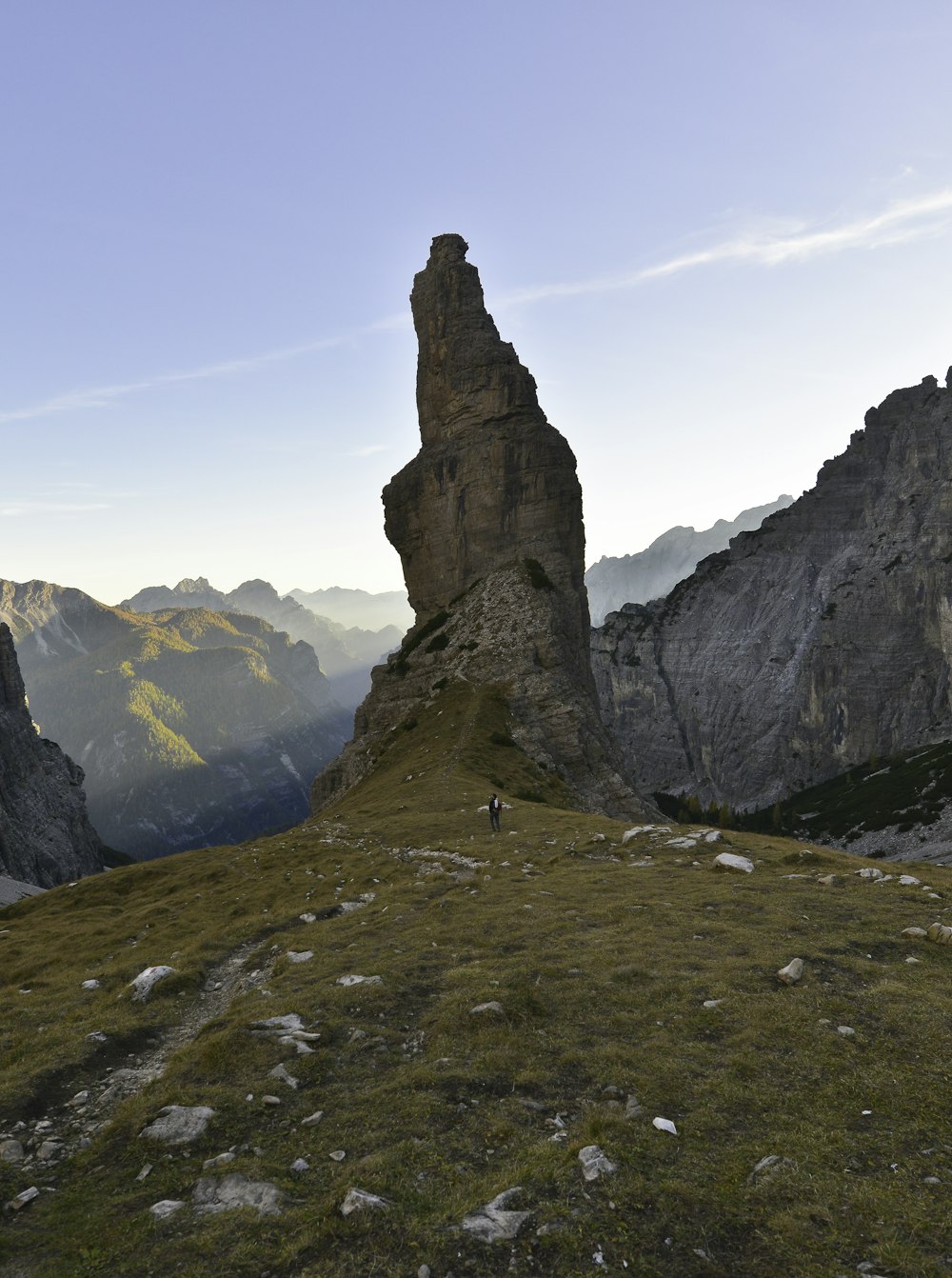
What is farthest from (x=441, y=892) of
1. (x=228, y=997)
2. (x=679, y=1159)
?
(x=679, y=1159)

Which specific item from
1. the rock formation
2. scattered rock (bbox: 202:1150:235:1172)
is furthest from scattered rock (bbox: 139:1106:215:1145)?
the rock formation

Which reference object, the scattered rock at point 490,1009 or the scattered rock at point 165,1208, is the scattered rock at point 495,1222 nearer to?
the scattered rock at point 165,1208

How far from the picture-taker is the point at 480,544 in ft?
313

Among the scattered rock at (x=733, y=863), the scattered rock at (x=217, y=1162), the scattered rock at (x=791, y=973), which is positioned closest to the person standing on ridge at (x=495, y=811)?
the scattered rock at (x=733, y=863)

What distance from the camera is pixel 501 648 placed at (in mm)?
79188

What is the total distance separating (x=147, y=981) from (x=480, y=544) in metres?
80.2

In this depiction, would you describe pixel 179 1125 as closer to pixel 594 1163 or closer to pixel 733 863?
pixel 594 1163

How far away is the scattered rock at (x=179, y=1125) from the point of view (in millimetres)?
10383

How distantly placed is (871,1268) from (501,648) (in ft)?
238

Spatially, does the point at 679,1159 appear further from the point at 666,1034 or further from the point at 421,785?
the point at 421,785

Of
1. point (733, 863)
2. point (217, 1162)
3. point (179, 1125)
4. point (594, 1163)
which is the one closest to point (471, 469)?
point (733, 863)

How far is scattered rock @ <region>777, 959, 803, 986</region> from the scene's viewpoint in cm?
1444

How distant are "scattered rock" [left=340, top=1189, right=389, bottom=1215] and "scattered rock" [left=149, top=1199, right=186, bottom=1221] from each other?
225cm

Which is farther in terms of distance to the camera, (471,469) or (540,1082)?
(471,469)
